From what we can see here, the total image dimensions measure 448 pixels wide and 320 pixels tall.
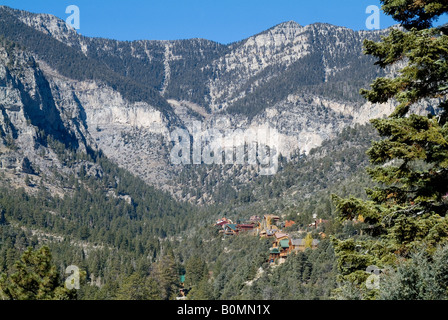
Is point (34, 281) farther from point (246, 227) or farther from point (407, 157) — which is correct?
point (246, 227)

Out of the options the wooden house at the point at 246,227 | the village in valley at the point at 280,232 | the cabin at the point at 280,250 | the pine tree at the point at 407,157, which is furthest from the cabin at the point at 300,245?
the pine tree at the point at 407,157

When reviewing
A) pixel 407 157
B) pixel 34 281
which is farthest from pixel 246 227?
pixel 407 157

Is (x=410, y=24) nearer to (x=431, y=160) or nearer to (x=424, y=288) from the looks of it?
(x=431, y=160)

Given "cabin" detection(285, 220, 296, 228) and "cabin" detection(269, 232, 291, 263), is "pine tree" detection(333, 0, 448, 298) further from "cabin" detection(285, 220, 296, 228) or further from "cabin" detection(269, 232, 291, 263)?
"cabin" detection(285, 220, 296, 228)

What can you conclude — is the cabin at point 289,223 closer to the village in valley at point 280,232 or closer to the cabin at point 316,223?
the village in valley at point 280,232

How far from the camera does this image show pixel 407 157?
13.3 meters

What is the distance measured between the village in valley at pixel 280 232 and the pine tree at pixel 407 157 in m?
78.1

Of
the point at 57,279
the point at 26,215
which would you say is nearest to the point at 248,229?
the point at 26,215

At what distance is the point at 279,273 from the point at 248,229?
58611 mm

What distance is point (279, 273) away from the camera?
82438 millimetres

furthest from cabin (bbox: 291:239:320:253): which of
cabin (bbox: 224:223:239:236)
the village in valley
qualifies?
cabin (bbox: 224:223:239:236)

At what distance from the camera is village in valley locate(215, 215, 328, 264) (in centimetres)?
9462

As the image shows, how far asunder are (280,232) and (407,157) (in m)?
104

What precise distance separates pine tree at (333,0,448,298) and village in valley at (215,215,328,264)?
78.1m
